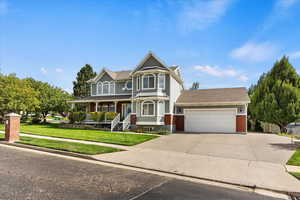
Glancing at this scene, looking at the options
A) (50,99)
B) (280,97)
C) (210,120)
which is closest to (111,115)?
(210,120)

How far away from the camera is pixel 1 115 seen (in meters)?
27.6

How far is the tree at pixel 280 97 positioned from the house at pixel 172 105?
2418 millimetres

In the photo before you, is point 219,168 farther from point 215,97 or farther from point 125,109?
point 125,109

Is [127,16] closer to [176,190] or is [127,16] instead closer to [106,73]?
[176,190]

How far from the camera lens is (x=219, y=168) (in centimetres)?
724

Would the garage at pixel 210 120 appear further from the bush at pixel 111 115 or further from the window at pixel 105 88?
the window at pixel 105 88

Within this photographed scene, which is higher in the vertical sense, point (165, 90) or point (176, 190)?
point (165, 90)

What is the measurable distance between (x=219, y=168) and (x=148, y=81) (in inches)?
563

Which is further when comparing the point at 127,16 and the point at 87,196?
the point at 127,16

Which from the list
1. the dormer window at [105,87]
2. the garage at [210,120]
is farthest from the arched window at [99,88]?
the garage at [210,120]

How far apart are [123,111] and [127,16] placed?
44.6ft

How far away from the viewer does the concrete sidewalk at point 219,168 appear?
227 inches

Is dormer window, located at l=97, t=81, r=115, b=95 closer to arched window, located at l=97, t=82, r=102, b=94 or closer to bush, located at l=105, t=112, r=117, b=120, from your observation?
arched window, located at l=97, t=82, r=102, b=94

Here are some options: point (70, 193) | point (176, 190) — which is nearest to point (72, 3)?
point (70, 193)
